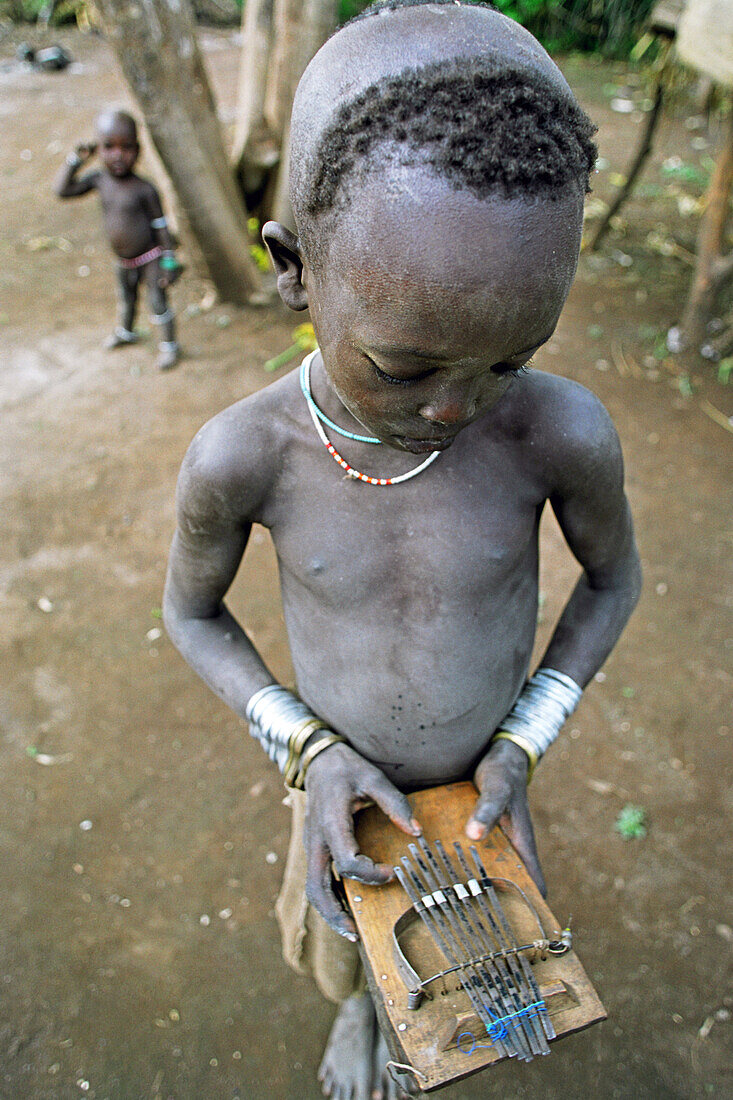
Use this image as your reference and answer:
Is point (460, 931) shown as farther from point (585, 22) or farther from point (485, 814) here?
point (585, 22)

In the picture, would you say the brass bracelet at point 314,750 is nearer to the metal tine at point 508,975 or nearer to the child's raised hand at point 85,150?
the metal tine at point 508,975

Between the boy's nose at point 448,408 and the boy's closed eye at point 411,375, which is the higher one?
the boy's closed eye at point 411,375

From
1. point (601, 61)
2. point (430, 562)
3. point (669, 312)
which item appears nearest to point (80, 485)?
point (430, 562)

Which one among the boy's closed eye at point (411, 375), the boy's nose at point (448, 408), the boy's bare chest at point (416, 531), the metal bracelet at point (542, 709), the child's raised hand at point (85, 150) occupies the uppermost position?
the boy's closed eye at point (411, 375)

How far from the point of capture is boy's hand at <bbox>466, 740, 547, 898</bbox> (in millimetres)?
1521

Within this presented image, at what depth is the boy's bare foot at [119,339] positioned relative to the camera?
224 inches

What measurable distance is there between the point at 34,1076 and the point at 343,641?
1.93m

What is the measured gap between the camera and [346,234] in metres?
1.03

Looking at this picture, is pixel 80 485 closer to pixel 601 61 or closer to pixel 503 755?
pixel 503 755

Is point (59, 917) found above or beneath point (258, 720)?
beneath

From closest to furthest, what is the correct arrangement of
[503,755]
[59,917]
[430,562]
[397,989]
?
[397,989], [430,562], [503,755], [59,917]

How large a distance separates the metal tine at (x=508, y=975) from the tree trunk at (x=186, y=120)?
15.7 ft

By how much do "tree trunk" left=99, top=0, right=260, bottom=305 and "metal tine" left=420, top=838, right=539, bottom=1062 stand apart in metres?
4.77

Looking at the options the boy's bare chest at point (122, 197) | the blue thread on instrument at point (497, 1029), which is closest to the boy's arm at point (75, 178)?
the boy's bare chest at point (122, 197)
